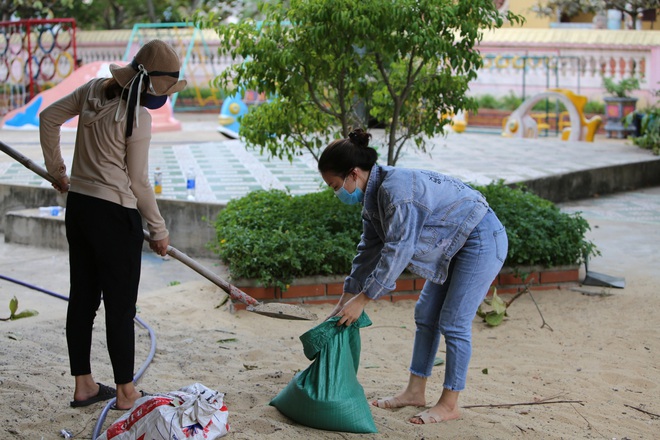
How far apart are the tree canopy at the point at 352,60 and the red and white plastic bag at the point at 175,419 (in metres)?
3.23

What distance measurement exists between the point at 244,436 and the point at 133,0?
24606mm

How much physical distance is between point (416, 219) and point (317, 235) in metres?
2.69

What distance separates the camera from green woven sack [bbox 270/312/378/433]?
3.59 meters

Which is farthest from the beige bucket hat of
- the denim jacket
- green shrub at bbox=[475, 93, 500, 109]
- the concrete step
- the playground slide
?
green shrub at bbox=[475, 93, 500, 109]

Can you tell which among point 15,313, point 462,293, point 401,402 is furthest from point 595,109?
point 462,293

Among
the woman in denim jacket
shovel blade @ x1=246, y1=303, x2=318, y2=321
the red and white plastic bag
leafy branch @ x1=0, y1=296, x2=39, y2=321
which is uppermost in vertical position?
the woman in denim jacket

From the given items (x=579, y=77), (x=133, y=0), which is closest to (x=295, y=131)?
(x=579, y=77)

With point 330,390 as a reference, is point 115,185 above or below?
above

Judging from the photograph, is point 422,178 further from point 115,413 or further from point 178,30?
point 178,30

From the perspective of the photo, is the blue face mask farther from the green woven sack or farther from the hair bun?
the green woven sack

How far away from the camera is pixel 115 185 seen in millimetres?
3512

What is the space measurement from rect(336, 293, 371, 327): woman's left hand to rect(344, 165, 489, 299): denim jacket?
0.05 metres

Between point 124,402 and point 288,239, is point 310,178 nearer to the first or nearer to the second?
point 288,239

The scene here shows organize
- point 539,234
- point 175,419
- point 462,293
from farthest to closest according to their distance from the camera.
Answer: point 539,234 → point 462,293 → point 175,419
